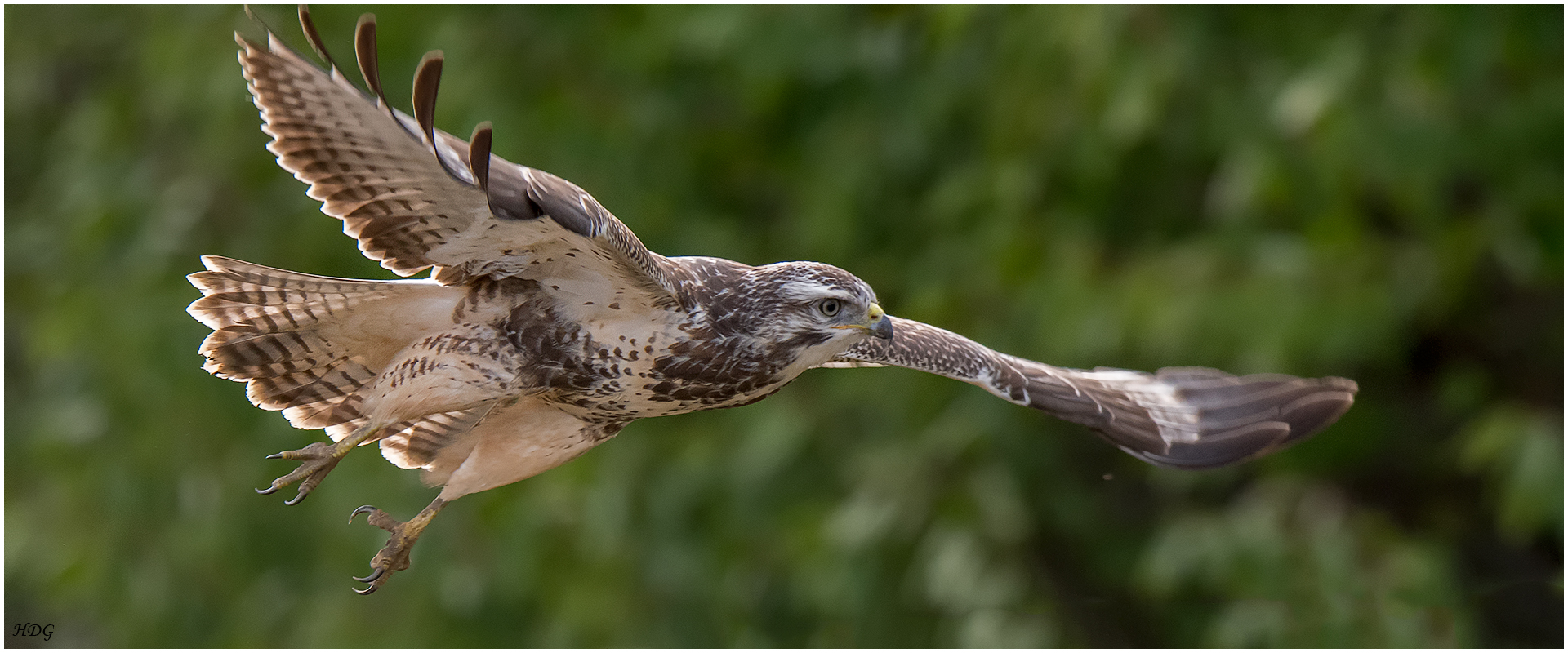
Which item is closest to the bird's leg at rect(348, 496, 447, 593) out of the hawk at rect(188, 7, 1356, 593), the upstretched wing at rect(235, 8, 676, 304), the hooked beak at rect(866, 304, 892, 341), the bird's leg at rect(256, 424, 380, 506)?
the hawk at rect(188, 7, 1356, 593)

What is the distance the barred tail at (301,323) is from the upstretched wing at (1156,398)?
2.93 feet

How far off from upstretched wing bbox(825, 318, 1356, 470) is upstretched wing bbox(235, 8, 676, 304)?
80cm

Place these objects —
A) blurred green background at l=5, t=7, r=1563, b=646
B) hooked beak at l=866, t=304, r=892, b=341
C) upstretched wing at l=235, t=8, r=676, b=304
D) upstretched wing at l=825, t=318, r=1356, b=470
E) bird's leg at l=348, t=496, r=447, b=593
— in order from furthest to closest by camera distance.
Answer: blurred green background at l=5, t=7, r=1563, b=646
upstretched wing at l=825, t=318, r=1356, b=470
hooked beak at l=866, t=304, r=892, b=341
bird's leg at l=348, t=496, r=447, b=593
upstretched wing at l=235, t=8, r=676, b=304

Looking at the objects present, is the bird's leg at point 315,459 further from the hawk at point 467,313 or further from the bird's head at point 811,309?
the bird's head at point 811,309

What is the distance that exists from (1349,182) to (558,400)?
17.0ft

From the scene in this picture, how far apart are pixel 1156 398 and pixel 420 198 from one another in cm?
256

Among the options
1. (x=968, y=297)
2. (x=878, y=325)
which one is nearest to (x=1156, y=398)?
(x=878, y=325)

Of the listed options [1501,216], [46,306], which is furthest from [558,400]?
[46,306]

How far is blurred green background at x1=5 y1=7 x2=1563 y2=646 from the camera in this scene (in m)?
7.23

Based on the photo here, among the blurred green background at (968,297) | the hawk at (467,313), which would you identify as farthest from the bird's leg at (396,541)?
the blurred green background at (968,297)

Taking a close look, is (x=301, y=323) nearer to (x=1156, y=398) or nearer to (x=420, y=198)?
(x=420, y=198)

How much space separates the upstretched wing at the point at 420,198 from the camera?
2480 millimetres

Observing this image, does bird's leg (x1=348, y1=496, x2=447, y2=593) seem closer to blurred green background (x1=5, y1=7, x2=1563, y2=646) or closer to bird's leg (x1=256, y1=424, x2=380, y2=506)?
bird's leg (x1=256, y1=424, x2=380, y2=506)

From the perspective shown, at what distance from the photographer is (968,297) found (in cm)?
819
